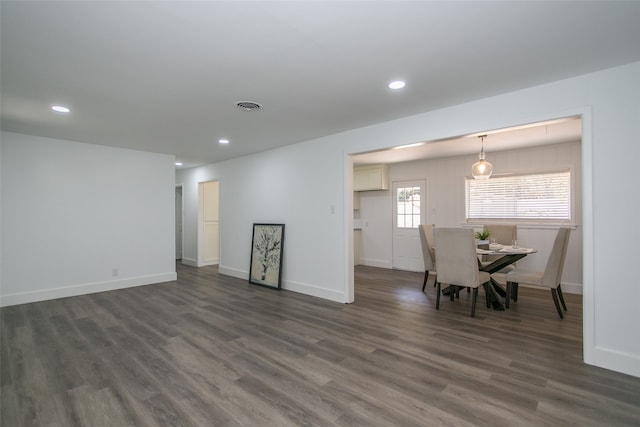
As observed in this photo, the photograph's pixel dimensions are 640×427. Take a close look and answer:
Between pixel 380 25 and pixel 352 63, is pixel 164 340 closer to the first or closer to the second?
pixel 352 63

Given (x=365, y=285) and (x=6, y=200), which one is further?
(x=365, y=285)

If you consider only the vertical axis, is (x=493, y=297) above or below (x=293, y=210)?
below

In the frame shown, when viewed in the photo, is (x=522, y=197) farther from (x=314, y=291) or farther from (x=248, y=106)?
(x=248, y=106)

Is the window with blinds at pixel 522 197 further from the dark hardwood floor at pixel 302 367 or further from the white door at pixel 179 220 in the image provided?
the white door at pixel 179 220

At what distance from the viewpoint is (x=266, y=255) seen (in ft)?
18.0

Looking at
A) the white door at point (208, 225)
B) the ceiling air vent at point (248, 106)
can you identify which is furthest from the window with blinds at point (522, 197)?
the white door at point (208, 225)

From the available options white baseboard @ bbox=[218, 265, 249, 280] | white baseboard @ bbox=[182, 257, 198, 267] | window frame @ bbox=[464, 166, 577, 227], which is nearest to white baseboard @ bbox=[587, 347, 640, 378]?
window frame @ bbox=[464, 166, 577, 227]

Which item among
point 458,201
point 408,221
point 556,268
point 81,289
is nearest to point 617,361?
point 556,268

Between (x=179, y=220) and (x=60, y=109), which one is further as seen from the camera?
(x=179, y=220)

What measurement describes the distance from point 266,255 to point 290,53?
3855 mm

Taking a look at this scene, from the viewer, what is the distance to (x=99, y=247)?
509 centimetres

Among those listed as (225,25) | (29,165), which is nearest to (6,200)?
(29,165)

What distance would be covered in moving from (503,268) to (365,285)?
217 centimetres

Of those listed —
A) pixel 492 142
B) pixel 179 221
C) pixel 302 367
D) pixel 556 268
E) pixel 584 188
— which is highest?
pixel 492 142
